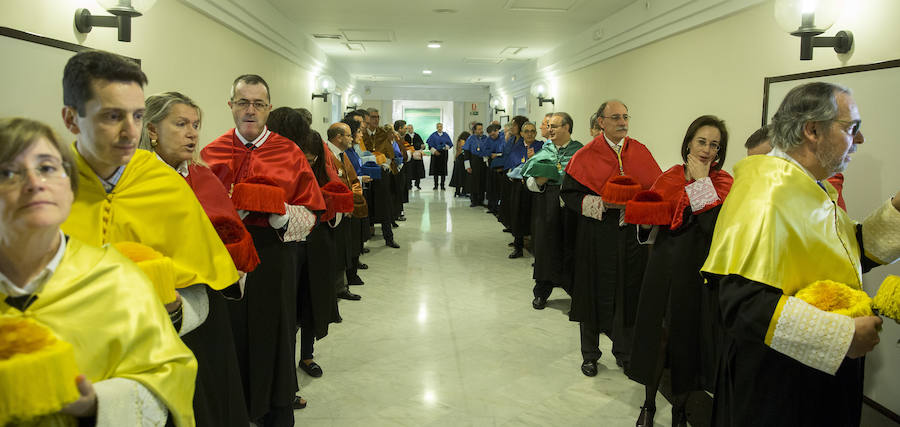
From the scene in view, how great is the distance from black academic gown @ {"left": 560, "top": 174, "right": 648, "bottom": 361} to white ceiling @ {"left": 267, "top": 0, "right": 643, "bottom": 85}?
4216 mm

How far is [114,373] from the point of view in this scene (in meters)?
1.13

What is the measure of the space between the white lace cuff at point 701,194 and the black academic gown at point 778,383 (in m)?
0.89

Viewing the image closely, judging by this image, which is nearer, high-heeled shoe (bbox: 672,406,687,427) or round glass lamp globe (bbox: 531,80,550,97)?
high-heeled shoe (bbox: 672,406,687,427)

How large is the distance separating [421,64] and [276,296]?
12.0 meters

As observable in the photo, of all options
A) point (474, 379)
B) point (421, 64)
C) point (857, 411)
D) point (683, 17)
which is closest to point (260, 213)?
point (474, 379)

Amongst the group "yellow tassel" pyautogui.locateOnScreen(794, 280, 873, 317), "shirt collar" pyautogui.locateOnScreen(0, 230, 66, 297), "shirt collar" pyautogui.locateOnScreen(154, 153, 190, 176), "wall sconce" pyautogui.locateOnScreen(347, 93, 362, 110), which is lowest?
"yellow tassel" pyautogui.locateOnScreen(794, 280, 873, 317)

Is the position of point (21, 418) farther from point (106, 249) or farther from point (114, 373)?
point (106, 249)

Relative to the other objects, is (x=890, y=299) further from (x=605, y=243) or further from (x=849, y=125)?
(x=605, y=243)

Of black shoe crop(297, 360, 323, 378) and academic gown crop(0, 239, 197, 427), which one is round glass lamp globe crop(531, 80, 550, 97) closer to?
black shoe crop(297, 360, 323, 378)

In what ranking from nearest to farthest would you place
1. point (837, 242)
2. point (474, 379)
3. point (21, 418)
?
point (21, 418)
point (837, 242)
point (474, 379)

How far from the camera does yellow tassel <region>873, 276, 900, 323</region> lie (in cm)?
141

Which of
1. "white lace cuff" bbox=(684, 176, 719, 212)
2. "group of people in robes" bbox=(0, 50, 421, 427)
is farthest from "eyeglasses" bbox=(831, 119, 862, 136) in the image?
"group of people in robes" bbox=(0, 50, 421, 427)

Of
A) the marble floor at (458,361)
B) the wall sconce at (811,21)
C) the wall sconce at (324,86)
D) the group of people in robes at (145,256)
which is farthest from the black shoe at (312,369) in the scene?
the wall sconce at (324,86)

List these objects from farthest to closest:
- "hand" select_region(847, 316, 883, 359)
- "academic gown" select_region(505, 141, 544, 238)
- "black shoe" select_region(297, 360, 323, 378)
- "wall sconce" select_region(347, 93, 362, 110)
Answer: "wall sconce" select_region(347, 93, 362, 110), "academic gown" select_region(505, 141, 544, 238), "black shoe" select_region(297, 360, 323, 378), "hand" select_region(847, 316, 883, 359)
